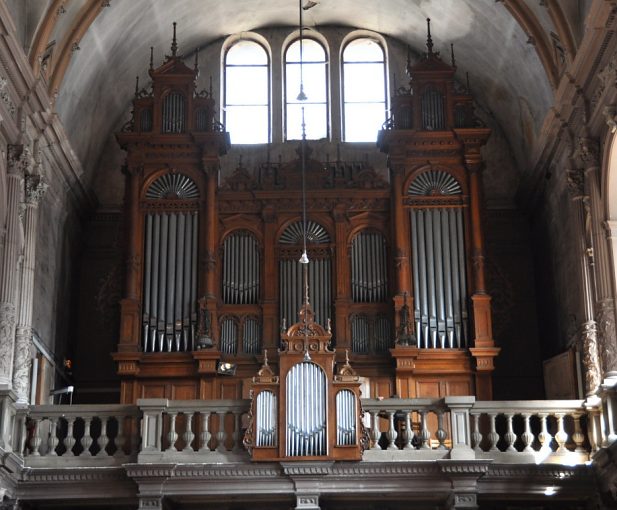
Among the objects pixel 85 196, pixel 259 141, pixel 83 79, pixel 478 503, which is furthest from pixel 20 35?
pixel 478 503

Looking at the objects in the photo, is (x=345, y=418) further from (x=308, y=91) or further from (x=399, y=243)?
(x=308, y=91)

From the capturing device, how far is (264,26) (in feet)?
85.0

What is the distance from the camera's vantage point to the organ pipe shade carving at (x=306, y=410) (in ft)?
59.7

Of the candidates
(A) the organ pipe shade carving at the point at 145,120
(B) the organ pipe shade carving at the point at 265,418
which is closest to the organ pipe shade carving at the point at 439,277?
(B) the organ pipe shade carving at the point at 265,418

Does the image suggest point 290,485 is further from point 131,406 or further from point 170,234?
point 170,234

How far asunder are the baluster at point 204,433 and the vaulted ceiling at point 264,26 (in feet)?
20.3

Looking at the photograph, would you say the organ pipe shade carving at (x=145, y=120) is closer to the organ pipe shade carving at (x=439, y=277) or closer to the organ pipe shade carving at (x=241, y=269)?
the organ pipe shade carving at (x=241, y=269)

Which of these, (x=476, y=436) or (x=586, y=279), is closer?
(x=476, y=436)

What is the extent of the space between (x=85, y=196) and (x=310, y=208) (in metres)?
4.75

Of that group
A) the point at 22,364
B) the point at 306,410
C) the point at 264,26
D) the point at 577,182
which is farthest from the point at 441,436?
the point at 264,26

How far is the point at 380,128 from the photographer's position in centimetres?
2473

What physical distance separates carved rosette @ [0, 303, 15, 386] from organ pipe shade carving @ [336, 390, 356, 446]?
502 centimetres

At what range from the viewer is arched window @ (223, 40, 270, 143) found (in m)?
25.3

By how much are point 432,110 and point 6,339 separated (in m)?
9.40
